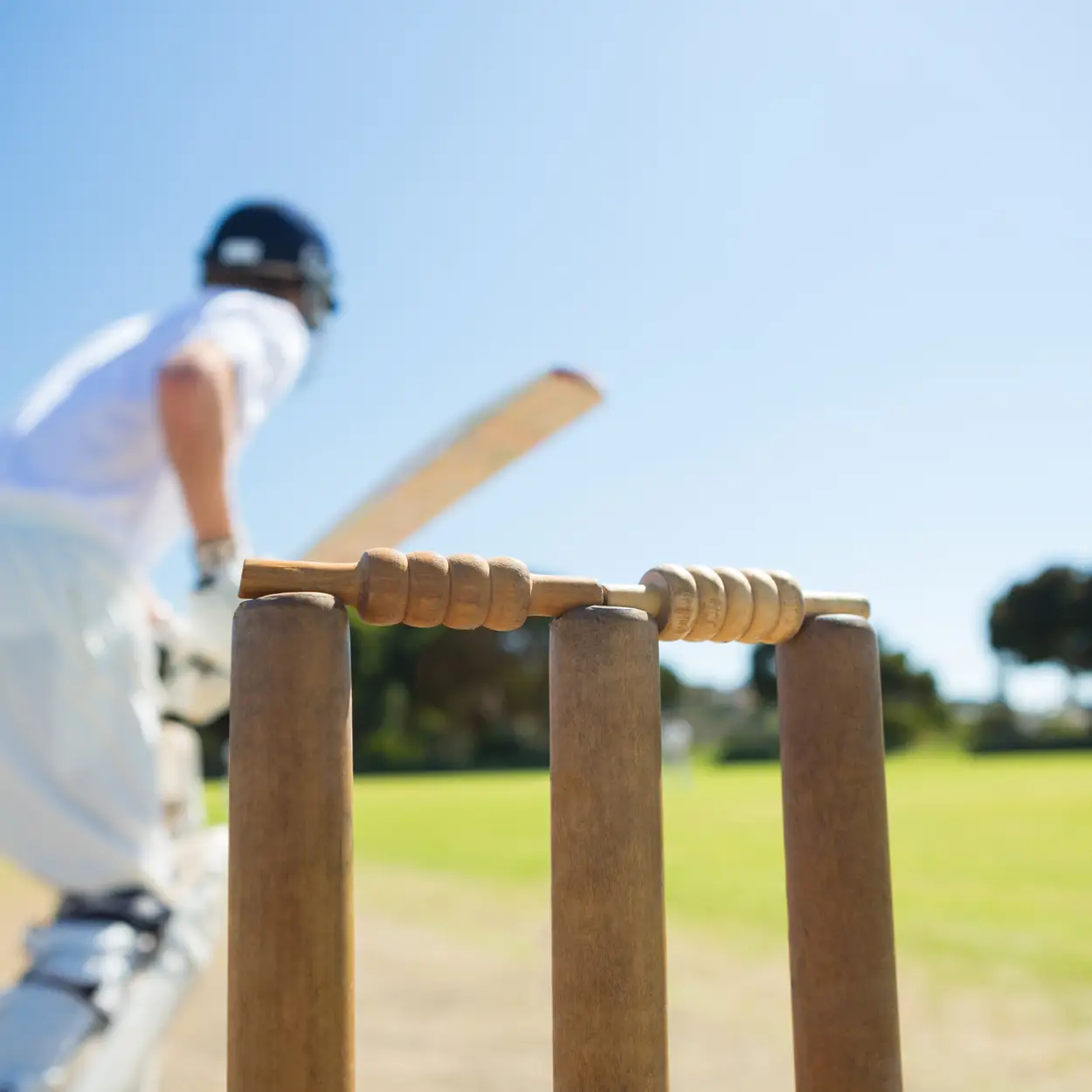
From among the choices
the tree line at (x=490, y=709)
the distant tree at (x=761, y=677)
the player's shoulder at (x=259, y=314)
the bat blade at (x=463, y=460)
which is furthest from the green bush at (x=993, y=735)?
the bat blade at (x=463, y=460)

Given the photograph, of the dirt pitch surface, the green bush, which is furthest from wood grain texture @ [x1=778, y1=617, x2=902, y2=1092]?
the green bush

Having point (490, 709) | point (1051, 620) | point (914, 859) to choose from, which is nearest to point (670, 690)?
point (490, 709)

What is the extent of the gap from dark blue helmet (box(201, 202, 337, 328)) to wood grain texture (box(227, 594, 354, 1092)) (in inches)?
77.0

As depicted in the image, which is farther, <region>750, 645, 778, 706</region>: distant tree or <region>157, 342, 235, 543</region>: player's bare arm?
<region>750, 645, 778, 706</region>: distant tree

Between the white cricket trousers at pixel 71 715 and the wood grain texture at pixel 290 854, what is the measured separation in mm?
1285

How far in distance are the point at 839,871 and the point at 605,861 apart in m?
0.35

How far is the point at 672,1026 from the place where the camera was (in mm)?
3373

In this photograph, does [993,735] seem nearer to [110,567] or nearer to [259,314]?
[259,314]

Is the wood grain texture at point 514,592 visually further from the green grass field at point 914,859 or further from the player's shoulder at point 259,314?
the green grass field at point 914,859

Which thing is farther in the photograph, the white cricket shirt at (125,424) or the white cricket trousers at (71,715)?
the white cricket shirt at (125,424)

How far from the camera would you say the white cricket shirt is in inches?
93.4

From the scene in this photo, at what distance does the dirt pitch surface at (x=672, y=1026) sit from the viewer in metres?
2.94

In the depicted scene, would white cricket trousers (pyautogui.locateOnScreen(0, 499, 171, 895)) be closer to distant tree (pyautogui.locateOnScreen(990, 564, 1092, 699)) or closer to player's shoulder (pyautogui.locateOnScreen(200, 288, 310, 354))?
player's shoulder (pyautogui.locateOnScreen(200, 288, 310, 354))

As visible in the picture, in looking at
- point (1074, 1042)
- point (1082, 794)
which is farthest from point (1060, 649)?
point (1074, 1042)
